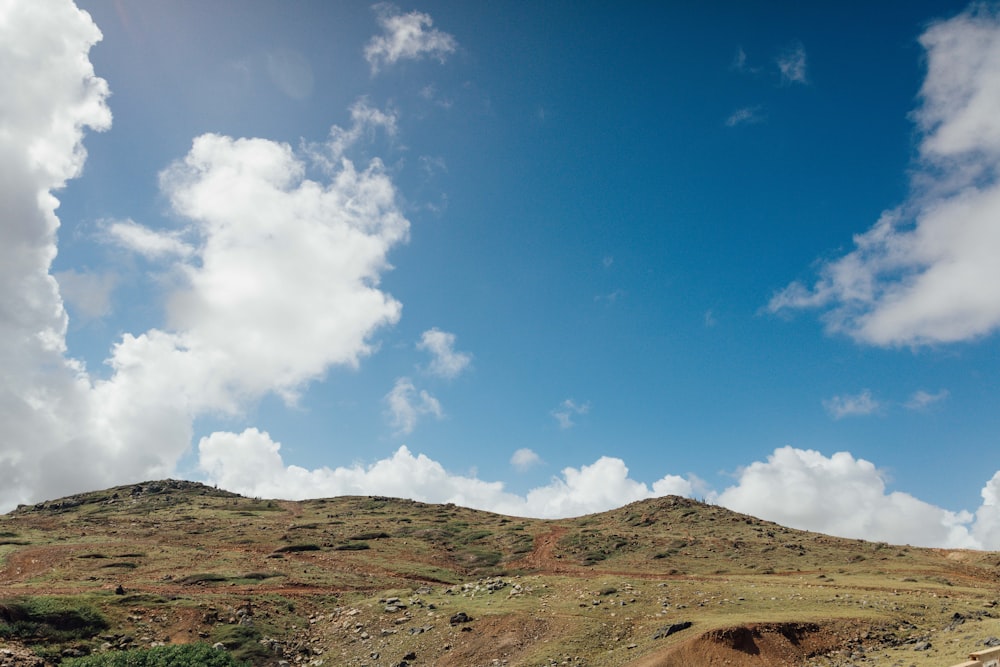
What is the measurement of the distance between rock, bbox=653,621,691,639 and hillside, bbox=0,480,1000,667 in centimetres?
11

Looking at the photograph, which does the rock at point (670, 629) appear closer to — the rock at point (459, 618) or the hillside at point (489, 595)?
the hillside at point (489, 595)

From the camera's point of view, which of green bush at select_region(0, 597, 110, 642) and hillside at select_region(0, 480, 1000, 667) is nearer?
hillside at select_region(0, 480, 1000, 667)

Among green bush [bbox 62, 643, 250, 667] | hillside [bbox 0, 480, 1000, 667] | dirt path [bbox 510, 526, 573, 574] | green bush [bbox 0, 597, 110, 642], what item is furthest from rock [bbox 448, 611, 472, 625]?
dirt path [bbox 510, 526, 573, 574]

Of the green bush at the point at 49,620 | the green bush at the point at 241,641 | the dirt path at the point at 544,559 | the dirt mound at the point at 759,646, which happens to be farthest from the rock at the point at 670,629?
the green bush at the point at 49,620

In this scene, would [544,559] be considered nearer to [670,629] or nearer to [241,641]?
[670,629]

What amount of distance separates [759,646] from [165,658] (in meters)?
28.7

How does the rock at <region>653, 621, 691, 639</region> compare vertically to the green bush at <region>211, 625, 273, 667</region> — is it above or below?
below

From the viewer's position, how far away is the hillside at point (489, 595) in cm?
3030

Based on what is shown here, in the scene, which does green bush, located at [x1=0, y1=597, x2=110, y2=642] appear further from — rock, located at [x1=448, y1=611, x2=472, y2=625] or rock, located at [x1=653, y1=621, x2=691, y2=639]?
rock, located at [x1=653, y1=621, x2=691, y2=639]

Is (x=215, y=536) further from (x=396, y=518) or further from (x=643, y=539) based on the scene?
(x=643, y=539)

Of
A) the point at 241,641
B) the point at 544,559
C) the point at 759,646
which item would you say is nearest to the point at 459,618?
the point at 241,641

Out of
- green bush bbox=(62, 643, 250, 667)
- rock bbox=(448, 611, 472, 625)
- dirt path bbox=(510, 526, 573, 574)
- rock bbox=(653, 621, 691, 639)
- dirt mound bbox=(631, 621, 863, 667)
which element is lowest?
dirt mound bbox=(631, 621, 863, 667)

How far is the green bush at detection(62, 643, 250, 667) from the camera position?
28.8 m

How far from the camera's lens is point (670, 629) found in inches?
1228
